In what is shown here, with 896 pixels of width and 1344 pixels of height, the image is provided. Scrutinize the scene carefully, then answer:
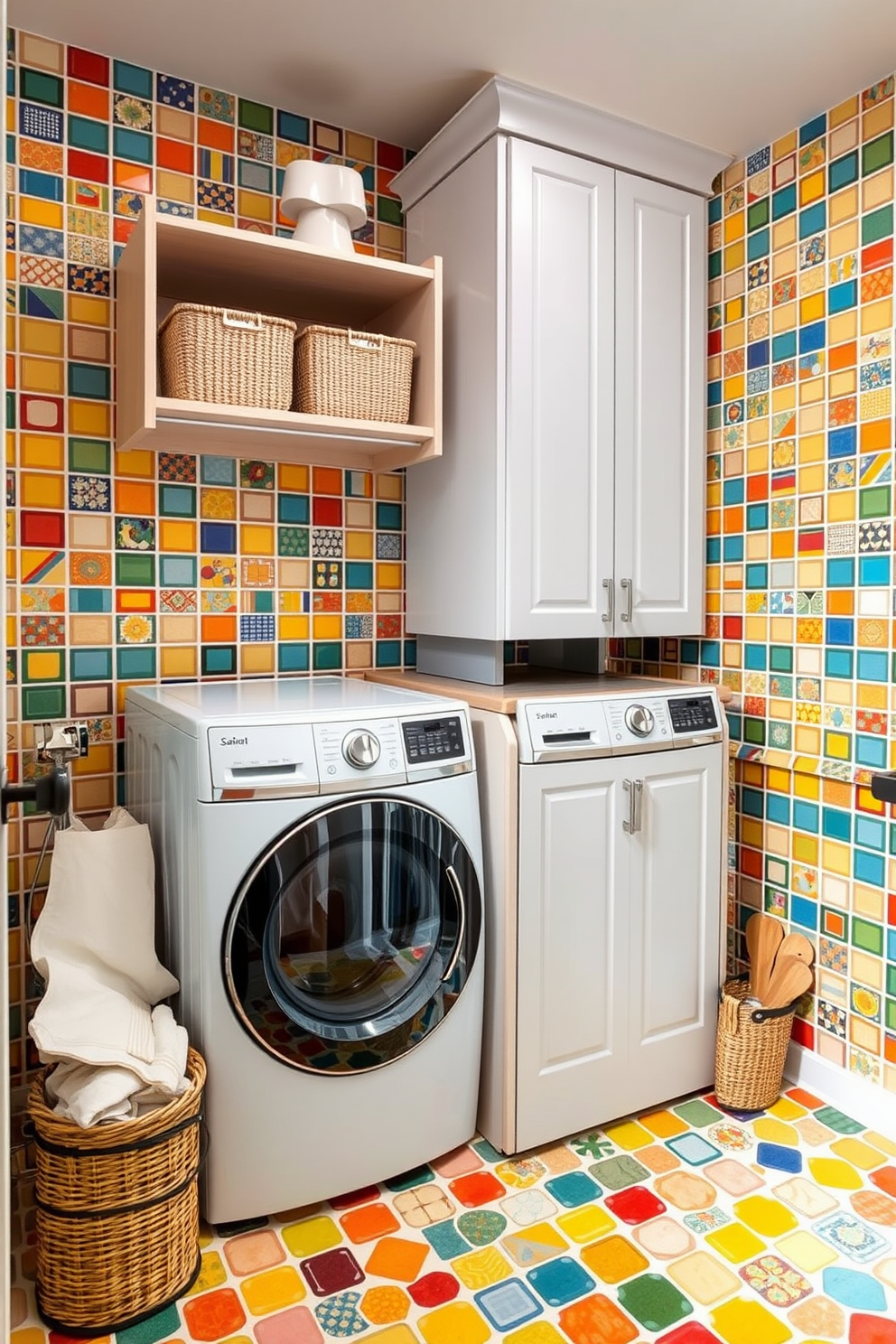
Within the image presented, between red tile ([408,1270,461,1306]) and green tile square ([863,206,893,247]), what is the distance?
2.34 m

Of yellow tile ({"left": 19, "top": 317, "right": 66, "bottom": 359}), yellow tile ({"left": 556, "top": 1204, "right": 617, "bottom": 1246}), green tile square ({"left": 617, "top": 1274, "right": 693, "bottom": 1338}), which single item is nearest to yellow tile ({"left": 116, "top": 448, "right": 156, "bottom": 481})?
yellow tile ({"left": 19, "top": 317, "right": 66, "bottom": 359})

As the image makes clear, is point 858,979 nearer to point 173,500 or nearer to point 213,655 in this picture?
point 213,655

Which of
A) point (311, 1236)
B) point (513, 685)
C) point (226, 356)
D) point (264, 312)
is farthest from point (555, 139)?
point (311, 1236)

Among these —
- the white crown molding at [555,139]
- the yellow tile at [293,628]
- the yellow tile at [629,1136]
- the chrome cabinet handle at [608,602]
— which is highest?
the white crown molding at [555,139]

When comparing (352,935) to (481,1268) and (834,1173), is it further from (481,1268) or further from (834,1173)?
(834,1173)

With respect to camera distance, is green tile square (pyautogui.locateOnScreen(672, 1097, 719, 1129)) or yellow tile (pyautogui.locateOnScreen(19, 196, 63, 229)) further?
green tile square (pyautogui.locateOnScreen(672, 1097, 719, 1129))

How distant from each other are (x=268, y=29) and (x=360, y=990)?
2.02 metres

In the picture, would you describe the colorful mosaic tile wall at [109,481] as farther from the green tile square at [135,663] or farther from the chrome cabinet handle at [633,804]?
the chrome cabinet handle at [633,804]

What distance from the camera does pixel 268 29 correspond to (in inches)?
77.9

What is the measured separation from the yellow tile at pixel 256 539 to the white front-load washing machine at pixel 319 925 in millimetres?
514

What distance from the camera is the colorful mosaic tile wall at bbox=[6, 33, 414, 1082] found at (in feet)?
6.76

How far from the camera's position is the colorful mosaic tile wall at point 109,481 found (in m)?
2.06

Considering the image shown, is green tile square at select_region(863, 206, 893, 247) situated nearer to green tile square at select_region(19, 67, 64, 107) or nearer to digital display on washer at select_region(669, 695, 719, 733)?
digital display on washer at select_region(669, 695, 719, 733)

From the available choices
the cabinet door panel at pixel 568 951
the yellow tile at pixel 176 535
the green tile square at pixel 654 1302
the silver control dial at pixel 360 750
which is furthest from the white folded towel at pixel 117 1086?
the yellow tile at pixel 176 535
